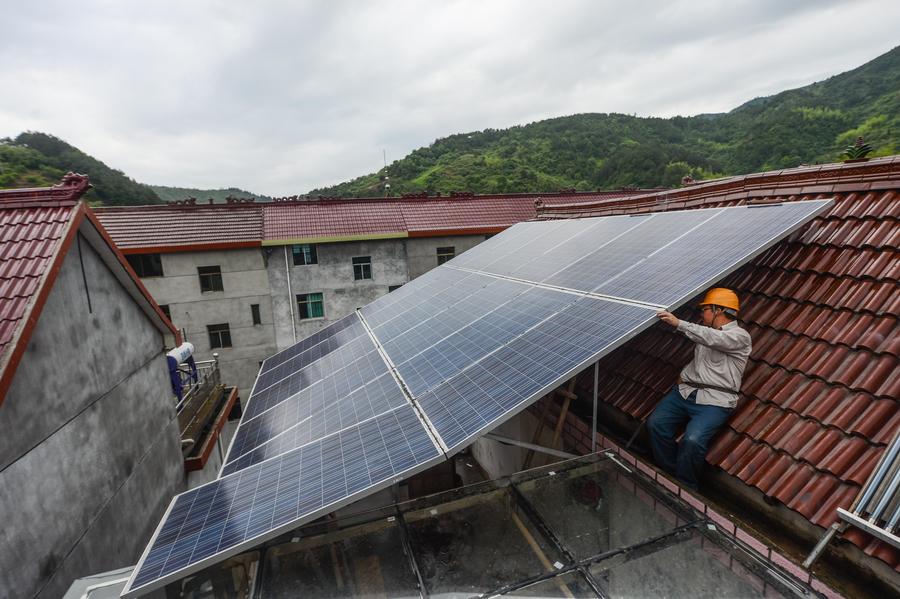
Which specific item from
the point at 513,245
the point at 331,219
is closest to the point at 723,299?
the point at 513,245

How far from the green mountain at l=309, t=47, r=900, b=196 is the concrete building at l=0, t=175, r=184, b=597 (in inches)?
2064

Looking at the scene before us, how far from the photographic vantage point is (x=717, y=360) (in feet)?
14.1

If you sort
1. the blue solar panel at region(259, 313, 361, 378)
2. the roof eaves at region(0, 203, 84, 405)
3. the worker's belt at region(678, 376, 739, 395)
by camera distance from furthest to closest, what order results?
the blue solar panel at region(259, 313, 361, 378), the roof eaves at region(0, 203, 84, 405), the worker's belt at region(678, 376, 739, 395)

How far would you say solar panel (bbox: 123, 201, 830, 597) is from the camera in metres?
3.71

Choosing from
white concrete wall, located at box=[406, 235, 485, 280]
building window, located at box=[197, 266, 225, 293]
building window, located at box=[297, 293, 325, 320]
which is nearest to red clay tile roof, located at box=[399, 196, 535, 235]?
white concrete wall, located at box=[406, 235, 485, 280]

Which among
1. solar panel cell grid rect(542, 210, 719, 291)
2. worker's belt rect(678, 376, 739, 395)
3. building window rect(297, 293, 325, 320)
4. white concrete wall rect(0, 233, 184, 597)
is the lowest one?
building window rect(297, 293, 325, 320)

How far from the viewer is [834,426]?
11.7 ft

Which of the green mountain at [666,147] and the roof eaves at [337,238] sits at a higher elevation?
the green mountain at [666,147]

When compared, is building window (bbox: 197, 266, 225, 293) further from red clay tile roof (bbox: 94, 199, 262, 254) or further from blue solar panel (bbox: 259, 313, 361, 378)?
blue solar panel (bbox: 259, 313, 361, 378)

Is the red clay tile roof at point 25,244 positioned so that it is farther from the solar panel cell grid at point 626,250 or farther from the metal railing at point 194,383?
the metal railing at point 194,383

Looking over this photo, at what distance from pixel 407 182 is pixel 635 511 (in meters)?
74.3

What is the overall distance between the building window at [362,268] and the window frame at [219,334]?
6.87 m

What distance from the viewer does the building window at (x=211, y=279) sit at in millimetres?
21836

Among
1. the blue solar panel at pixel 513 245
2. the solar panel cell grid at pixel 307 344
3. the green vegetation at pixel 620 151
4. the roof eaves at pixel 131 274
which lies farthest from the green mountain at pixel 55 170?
the blue solar panel at pixel 513 245
